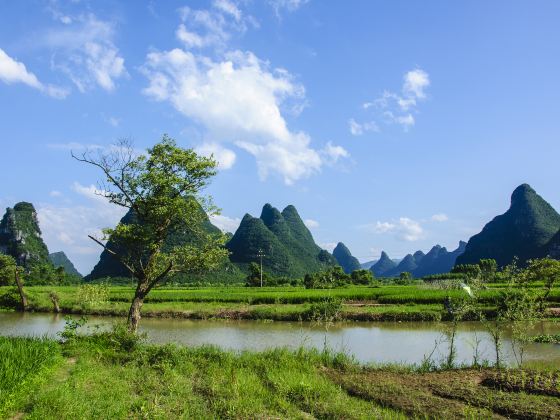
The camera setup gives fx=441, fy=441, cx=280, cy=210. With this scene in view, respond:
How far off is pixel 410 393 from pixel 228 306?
26.1 m

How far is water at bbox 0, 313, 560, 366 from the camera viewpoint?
→ 15.7 meters

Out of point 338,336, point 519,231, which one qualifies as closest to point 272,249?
point 519,231

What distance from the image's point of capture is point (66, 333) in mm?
12227

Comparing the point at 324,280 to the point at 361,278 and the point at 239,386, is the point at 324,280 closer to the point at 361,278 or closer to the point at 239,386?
the point at 361,278

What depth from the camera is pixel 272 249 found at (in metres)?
117

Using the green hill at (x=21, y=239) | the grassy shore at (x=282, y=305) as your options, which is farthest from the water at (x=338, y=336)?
the green hill at (x=21, y=239)

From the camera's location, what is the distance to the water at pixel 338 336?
51.4 feet

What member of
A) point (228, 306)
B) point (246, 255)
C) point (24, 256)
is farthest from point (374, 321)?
point (24, 256)

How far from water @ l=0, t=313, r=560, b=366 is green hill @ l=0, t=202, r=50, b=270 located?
82.2 m

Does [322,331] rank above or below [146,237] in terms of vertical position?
below

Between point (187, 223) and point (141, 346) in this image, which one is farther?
point (187, 223)

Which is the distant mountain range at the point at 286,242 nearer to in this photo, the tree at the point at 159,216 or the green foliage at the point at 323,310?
the green foliage at the point at 323,310

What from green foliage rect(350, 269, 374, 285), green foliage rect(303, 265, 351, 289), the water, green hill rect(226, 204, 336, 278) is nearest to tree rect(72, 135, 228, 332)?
the water

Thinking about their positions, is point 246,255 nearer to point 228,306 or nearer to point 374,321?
point 228,306
